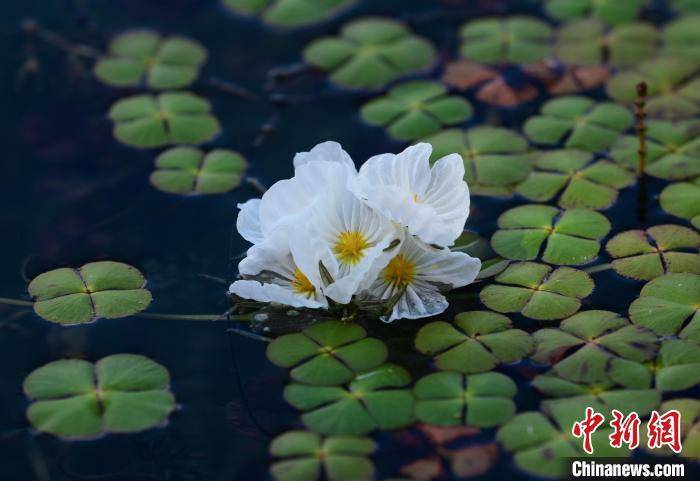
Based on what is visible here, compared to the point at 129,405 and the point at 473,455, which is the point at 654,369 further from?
the point at 129,405

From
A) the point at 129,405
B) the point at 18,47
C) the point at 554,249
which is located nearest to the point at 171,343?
the point at 129,405

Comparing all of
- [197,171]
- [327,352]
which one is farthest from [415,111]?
[327,352]

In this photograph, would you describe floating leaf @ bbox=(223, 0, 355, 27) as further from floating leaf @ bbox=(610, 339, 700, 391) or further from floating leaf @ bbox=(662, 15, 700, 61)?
floating leaf @ bbox=(610, 339, 700, 391)

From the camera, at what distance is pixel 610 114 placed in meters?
3.97

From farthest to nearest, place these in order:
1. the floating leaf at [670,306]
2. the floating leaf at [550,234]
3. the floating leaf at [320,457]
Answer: the floating leaf at [550,234] → the floating leaf at [670,306] → the floating leaf at [320,457]

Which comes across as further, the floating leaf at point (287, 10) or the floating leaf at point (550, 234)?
the floating leaf at point (287, 10)

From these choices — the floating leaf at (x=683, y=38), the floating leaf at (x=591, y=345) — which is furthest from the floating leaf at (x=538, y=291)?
the floating leaf at (x=683, y=38)

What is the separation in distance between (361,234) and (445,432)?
0.64 meters

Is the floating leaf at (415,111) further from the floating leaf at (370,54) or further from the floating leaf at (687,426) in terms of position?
the floating leaf at (687,426)

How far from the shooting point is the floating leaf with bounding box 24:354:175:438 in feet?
9.30

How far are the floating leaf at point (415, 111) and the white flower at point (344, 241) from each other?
100cm

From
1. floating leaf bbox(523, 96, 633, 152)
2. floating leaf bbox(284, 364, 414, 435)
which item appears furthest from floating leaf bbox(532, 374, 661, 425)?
floating leaf bbox(523, 96, 633, 152)

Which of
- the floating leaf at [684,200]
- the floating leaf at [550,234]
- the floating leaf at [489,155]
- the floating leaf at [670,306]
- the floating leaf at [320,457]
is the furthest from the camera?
the floating leaf at [489,155]

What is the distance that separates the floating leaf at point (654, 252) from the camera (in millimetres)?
3248
